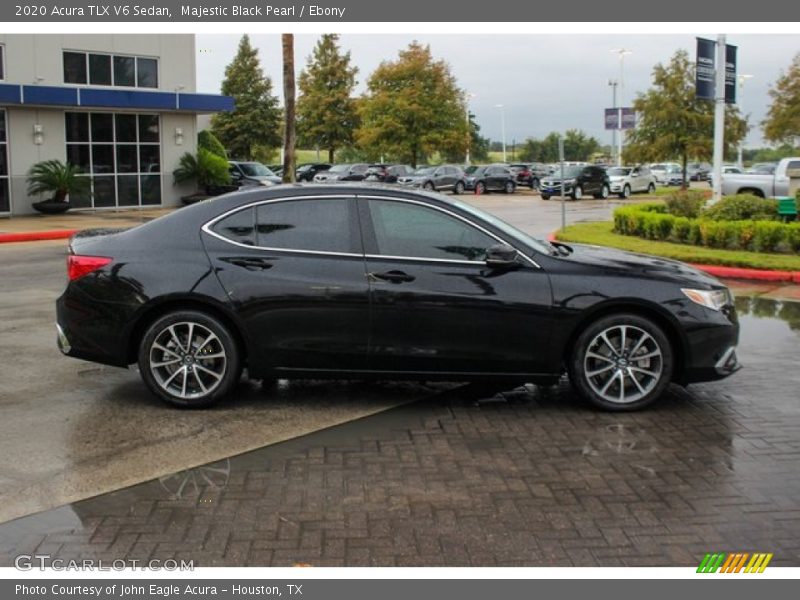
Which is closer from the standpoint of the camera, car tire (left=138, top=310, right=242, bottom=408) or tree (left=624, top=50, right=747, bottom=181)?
car tire (left=138, top=310, right=242, bottom=408)

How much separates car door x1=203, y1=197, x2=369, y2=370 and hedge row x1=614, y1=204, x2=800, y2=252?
10.7 metres

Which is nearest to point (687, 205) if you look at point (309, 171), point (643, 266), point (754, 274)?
point (754, 274)

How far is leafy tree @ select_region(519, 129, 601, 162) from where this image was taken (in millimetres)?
95625

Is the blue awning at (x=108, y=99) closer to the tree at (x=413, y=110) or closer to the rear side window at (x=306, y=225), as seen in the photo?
the rear side window at (x=306, y=225)

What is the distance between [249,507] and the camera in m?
4.80

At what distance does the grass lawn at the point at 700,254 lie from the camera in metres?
13.8

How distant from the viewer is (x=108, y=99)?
27500 millimetres

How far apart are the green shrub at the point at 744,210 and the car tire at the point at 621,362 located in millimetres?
11323

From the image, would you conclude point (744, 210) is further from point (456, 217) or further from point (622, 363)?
point (456, 217)

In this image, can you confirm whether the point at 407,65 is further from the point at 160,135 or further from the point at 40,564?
the point at 40,564

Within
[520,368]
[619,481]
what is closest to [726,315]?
[520,368]

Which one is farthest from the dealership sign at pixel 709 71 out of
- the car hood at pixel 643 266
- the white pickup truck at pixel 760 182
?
the car hood at pixel 643 266

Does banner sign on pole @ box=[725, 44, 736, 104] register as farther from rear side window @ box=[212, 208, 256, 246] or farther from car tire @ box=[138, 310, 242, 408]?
car tire @ box=[138, 310, 242, 408]

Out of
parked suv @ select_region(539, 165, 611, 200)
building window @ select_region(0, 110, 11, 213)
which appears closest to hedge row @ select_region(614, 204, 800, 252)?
building window @ select_region(0, 110, 11, 213)
